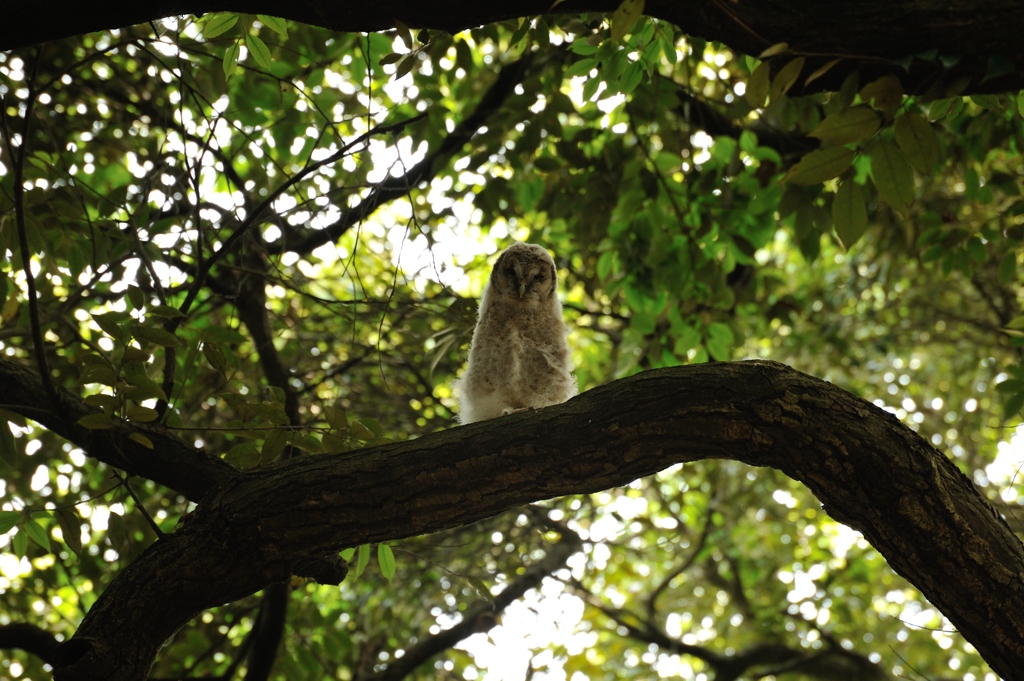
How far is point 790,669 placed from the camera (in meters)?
6.45

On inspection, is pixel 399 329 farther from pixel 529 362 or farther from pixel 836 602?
pixel 836 602

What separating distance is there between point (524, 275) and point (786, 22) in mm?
1996

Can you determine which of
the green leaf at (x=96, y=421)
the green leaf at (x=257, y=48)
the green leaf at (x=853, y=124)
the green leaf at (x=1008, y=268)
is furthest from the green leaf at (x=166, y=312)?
the green leaf at (x=1008, y=268)

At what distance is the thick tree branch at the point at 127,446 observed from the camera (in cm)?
289

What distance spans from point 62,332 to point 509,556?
3073 mm

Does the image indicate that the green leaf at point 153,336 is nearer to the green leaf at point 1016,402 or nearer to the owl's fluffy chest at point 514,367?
the owl's fluffy chest at point 514,367

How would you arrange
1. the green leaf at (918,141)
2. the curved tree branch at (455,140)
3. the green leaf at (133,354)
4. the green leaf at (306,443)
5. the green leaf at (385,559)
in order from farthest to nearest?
the curved tree branch at (455,140) → the green leaf at (385,559) → the green leaf at (306,443) → the green leaf at (133,354) → the green leaf at (918,141)

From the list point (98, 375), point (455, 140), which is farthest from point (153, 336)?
point (455, 140)

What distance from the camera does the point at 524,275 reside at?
3.95 meters

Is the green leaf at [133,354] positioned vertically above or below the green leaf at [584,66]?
below

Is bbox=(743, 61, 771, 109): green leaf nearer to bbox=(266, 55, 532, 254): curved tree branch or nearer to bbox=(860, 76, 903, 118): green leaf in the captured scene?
bbox=(860, 76, 903, 118): green leaf

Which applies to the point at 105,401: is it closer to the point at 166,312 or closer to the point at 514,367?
the point at 166,312

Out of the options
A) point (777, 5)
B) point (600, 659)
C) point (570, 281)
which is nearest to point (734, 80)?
point (570, 281)

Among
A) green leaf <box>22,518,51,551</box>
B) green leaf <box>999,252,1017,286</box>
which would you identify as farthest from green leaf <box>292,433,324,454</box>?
Result: green leaf <box>999,252,1017,286</box>
